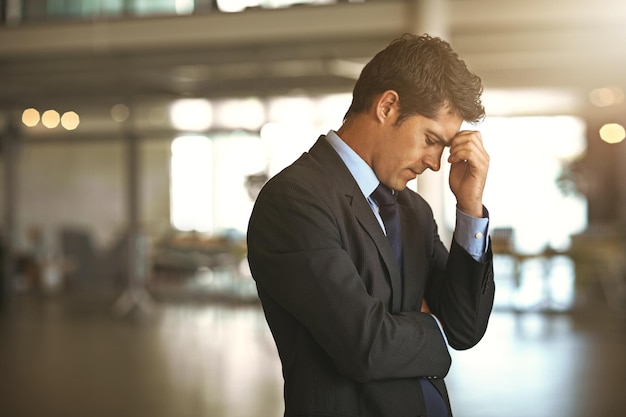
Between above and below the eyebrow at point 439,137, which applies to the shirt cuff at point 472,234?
below

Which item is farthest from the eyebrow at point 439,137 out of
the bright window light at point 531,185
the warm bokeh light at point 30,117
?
the warm bokeh light at point 30,117

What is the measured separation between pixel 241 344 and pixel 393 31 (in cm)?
372

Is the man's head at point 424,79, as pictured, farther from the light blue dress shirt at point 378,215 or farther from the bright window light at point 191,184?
the bright window light at point 191,184

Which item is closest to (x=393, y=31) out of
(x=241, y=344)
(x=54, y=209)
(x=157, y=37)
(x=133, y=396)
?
(x=157, y=37)

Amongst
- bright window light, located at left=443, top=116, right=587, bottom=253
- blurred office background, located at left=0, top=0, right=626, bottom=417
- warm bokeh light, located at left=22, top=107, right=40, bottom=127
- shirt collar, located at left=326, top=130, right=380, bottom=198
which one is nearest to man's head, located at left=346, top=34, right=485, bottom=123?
shirt collar, located at left=326, top=130, right=380, bottom=198

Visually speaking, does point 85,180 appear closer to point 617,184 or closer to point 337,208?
point 617,184

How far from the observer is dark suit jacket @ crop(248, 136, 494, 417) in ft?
5.61

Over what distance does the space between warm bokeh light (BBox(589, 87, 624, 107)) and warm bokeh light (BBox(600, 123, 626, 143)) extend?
0.91 feet

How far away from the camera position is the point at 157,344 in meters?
8.88

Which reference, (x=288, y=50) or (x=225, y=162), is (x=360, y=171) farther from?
(x=225, y=162)

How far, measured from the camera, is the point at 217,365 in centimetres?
762

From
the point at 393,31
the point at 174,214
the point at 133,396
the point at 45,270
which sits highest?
the point at 393,31

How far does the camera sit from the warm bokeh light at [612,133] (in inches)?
420

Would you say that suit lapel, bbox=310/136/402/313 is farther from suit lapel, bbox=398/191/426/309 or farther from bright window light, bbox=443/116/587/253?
bright window light, bbox=443/116/587/253
